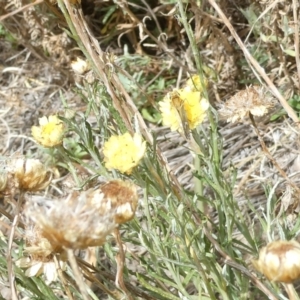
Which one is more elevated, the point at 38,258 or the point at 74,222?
the point at 74,222

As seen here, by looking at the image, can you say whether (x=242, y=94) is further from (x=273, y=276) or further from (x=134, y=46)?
(x=134, y=46)

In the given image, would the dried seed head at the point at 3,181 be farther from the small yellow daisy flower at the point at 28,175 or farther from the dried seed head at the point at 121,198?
the dried seed head at the point at 121,198

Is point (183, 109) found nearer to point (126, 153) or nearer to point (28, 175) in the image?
point (126, 153)

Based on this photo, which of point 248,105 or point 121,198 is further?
point 248,105

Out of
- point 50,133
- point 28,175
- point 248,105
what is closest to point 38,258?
point 28,175

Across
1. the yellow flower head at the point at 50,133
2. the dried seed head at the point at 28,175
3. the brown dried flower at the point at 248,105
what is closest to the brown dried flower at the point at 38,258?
the dried seed head at the point at 28,175

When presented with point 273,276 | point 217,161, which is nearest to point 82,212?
point 273,276
